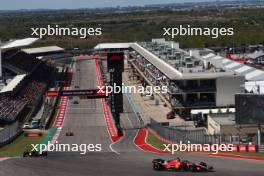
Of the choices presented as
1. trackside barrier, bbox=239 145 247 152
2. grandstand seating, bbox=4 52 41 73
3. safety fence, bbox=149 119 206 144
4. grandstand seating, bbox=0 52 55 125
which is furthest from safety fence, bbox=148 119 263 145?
grandstand seating, bbox=4 52 41 73

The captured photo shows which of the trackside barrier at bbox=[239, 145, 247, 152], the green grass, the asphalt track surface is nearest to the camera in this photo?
the asphalt track surface

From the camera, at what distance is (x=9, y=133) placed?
184ft

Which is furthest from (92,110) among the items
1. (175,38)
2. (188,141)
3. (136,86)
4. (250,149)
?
(175,38)

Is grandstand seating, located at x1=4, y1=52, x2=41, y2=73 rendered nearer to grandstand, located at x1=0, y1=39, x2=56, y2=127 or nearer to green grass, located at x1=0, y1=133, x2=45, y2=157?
grandstand, located at x1=0, y1=39, x2=56, y2=127

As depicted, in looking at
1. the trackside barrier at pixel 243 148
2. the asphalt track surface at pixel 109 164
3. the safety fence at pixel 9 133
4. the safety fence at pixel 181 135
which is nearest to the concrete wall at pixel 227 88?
the safety fence at pixel 181 135

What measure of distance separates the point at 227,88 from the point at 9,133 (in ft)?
82.9

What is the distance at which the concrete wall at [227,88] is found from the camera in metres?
68.2

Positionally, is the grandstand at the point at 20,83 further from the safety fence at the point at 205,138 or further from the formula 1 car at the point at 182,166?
the formula 1 car at the point at 182,166

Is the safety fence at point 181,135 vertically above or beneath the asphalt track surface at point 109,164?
beneath

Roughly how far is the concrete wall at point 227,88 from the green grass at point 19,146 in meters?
21.5

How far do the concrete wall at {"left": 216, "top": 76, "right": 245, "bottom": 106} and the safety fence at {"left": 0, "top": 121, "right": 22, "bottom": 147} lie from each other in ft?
72.2

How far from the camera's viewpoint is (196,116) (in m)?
Result: 66.5

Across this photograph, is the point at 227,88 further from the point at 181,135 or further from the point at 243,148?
the point at 243,148

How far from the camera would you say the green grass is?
46000mm
